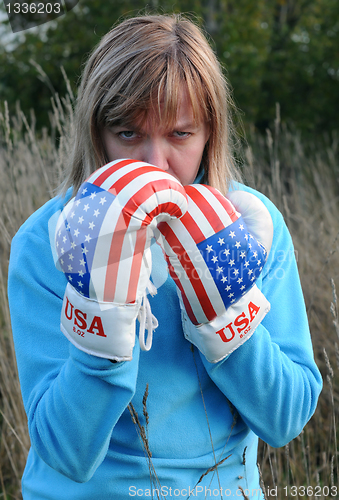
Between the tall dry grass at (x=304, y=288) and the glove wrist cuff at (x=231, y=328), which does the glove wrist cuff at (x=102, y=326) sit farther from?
the tall dry grass at (x=304, y=288)

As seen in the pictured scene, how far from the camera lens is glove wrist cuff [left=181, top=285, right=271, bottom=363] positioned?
959 millimetres

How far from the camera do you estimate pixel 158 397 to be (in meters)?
1.12

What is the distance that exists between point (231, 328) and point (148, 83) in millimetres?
581

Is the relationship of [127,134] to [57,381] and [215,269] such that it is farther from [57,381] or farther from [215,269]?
[57,381]

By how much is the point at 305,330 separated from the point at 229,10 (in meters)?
7.57

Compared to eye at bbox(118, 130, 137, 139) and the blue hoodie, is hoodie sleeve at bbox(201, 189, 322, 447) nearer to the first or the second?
the blue hoodie

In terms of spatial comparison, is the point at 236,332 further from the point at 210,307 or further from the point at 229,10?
the point at 229,10

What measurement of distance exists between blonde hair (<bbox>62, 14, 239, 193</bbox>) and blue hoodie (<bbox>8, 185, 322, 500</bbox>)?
302 mm

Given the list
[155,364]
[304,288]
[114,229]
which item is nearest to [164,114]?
[114,229]

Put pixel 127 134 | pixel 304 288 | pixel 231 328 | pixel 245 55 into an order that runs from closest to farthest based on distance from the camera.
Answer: pixel 231 328, pixel 127 134, pixel 304 288, pixel 245 55

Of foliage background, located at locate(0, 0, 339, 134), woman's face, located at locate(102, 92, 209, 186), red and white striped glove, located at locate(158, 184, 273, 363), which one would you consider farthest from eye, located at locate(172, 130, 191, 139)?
foliage background, located at locate(0, 0, 339, 134)

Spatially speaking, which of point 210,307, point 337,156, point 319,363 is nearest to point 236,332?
point 210,307

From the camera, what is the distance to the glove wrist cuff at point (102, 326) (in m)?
0.87

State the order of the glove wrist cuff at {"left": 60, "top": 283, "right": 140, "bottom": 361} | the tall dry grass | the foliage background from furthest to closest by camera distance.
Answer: the foliage background < the tall dry grass < the glove wrist cuff at {"left": 60, "top": 283, "right": 140, "bottom": 361}
